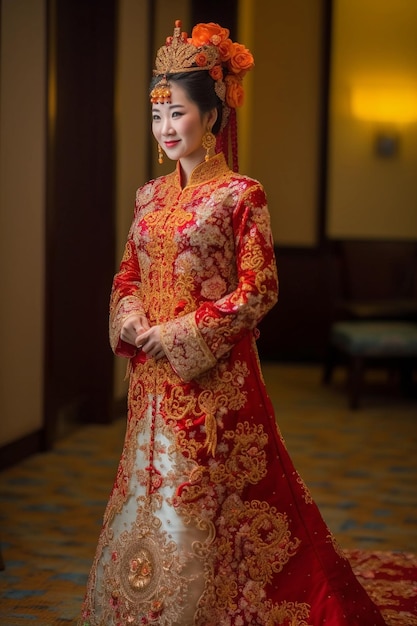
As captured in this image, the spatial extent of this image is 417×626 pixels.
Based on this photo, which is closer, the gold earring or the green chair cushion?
the gold earring

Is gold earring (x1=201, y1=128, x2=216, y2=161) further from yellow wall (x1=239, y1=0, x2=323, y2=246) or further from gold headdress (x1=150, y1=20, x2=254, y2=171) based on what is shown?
yellow wall (x1=239, y1=0, x2=323, y2=246)

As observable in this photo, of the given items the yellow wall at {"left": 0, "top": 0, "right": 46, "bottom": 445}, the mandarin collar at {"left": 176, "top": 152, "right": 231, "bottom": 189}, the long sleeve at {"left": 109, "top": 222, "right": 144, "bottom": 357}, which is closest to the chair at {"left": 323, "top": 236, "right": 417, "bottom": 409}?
the yellow wall at {"left": 0, "top": 0, "right": 46, "bottom": 445}

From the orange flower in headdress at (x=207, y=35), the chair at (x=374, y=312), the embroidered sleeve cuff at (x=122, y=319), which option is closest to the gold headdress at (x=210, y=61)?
the orange flower in headdress at (x=207, y=35)

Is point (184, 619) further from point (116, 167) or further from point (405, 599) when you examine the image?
point (116, 167)

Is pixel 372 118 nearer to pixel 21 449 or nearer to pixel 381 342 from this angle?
pixel 381 342

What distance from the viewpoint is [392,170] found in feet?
27.5

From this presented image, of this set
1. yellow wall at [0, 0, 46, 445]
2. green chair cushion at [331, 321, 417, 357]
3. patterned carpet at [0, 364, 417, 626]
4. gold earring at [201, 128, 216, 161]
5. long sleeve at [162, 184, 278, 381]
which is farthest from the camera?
green chair cushion at [331, 321, 417, 357]

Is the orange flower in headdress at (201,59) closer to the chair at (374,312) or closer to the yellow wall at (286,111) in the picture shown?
the chair at (374,312)

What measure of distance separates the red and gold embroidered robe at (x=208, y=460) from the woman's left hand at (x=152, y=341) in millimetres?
22

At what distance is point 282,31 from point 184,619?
21.3ft

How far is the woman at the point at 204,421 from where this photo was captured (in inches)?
99.3

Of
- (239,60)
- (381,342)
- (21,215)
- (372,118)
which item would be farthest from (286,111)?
(239,60)

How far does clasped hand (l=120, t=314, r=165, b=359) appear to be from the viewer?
2.53 meters

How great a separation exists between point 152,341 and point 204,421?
0.75 ft
